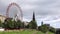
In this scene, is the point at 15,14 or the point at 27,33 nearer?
the point at 27,33

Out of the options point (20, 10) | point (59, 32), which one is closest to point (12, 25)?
point (20, 10)

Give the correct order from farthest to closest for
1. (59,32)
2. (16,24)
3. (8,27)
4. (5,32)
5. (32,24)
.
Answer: (32,24), (16,24), (8,27), (5,32), (59,32)

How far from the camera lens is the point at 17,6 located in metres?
91.8

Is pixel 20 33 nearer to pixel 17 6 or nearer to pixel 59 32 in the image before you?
pixel 17 6

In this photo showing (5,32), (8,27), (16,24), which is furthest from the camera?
(16,24)

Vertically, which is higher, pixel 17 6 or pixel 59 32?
pixel 17 6

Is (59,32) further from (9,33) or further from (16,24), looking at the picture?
(16,24)

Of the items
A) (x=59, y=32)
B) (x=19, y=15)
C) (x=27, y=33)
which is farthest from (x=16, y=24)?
(x=59, y=32)

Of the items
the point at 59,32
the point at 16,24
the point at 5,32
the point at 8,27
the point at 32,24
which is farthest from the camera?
A: the point at 32,24

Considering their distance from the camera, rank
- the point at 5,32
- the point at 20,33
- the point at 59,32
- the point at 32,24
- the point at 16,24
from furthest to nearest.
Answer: the point at 32,24 < the point at 16,24 < the point at 20,33 < the point at 5,32 < the point at 59,32

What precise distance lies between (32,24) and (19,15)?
22.0 m

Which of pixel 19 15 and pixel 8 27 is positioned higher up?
pixel 19 15

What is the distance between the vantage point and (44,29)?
120m

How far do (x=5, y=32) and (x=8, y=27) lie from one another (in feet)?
53.9
